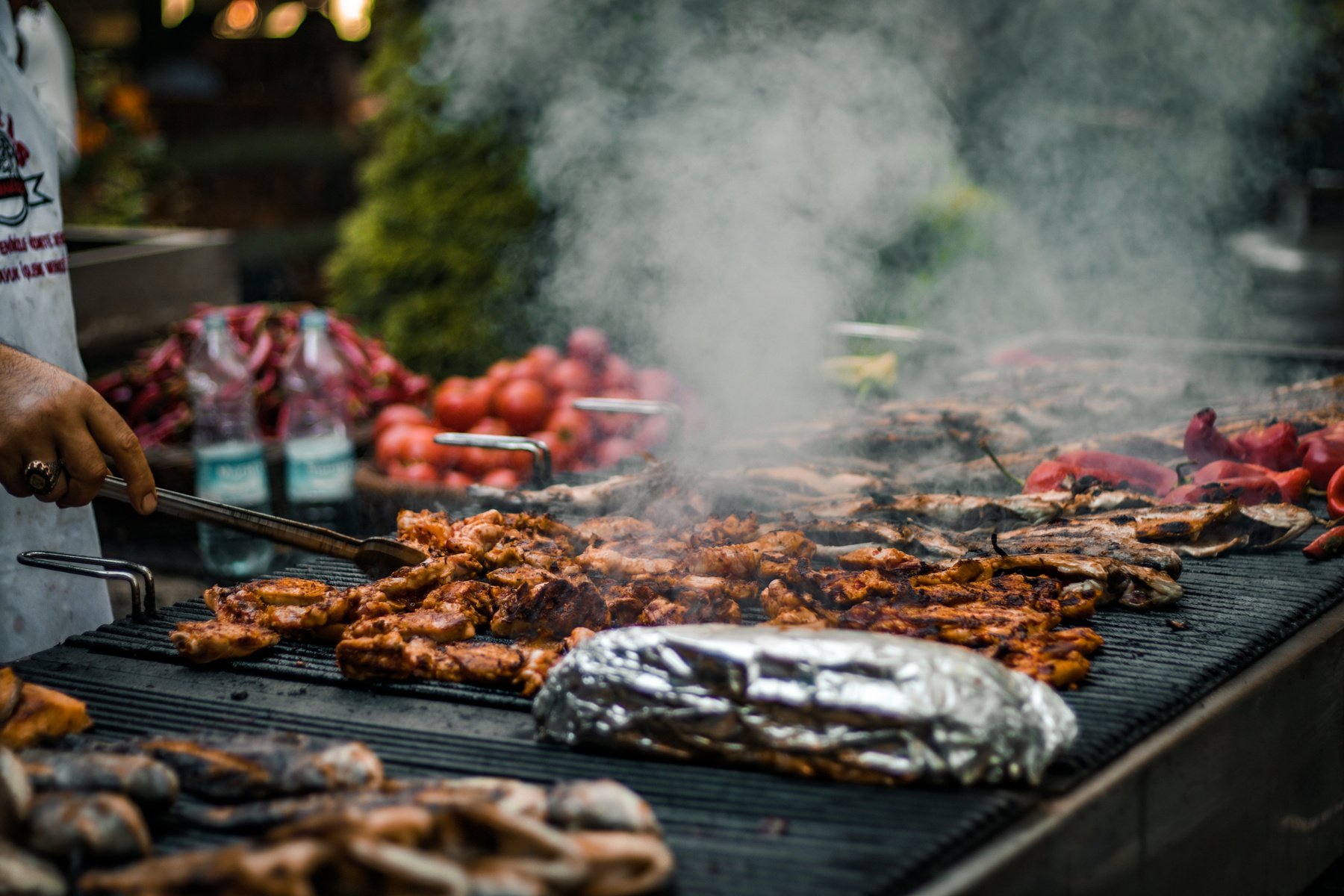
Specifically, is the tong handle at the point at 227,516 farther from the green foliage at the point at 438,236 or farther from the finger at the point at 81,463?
the green foliage at the point at 438,236

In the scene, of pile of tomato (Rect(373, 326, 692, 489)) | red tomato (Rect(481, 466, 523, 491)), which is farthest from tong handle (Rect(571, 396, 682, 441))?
red tomato (Rect(481, 466, 523, 491))

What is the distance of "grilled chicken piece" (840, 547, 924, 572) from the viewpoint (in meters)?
2.82

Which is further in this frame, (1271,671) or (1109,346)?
(1109,346)

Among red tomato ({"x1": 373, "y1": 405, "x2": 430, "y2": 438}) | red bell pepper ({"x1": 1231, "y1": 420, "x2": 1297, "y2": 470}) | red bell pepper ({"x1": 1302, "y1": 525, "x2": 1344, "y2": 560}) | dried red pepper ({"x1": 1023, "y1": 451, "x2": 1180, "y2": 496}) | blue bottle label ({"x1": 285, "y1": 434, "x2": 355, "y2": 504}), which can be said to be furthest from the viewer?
red tomato ({"x1": 373, "y1": 405, "x2": 430, "y2": 438})

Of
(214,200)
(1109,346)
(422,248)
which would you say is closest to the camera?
(1109,346)

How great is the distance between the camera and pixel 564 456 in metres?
5.10

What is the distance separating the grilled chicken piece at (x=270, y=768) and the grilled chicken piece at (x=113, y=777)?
0.07 metres

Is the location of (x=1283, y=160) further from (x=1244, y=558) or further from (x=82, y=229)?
(x=82, y=229)

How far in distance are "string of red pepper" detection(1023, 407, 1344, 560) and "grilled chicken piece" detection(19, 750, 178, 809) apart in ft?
8.41

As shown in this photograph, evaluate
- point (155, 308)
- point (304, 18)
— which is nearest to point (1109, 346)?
point (155, 308)

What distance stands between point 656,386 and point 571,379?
1.28 feet

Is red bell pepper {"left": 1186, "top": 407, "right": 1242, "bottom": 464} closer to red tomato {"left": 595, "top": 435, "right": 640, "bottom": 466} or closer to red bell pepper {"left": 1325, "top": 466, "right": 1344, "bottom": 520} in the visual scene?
red bell pepper {"left": 1325, "top": 466, "right": 1344, "bottom": 520}

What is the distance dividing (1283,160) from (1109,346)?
5.22 meters

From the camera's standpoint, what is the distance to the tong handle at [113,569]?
2.68 metres
